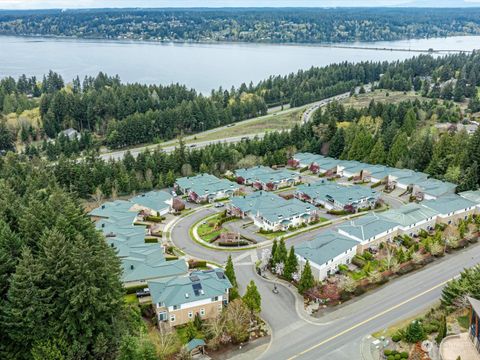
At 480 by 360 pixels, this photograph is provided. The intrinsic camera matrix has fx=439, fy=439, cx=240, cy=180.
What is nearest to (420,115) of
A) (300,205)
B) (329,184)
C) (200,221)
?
(329,184)

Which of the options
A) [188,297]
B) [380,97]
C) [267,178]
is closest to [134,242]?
[188,297]

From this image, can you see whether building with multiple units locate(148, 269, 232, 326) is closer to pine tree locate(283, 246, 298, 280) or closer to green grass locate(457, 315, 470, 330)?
pine tree locate(283, 246, 298, 280)

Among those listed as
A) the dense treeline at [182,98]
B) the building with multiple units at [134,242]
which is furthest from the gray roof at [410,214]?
the dense treeline at [182,98]

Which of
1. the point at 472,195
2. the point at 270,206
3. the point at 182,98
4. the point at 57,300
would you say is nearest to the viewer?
the point at 57,300

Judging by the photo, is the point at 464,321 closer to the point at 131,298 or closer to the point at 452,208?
the point at 452,208

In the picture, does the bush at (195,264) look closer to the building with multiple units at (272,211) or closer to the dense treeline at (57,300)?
the building with multiple units at (272,211)

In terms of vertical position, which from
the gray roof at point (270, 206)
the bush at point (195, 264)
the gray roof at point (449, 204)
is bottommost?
the bush at point (195, 264)

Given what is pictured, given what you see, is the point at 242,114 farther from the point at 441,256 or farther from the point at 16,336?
the point at 16,336
